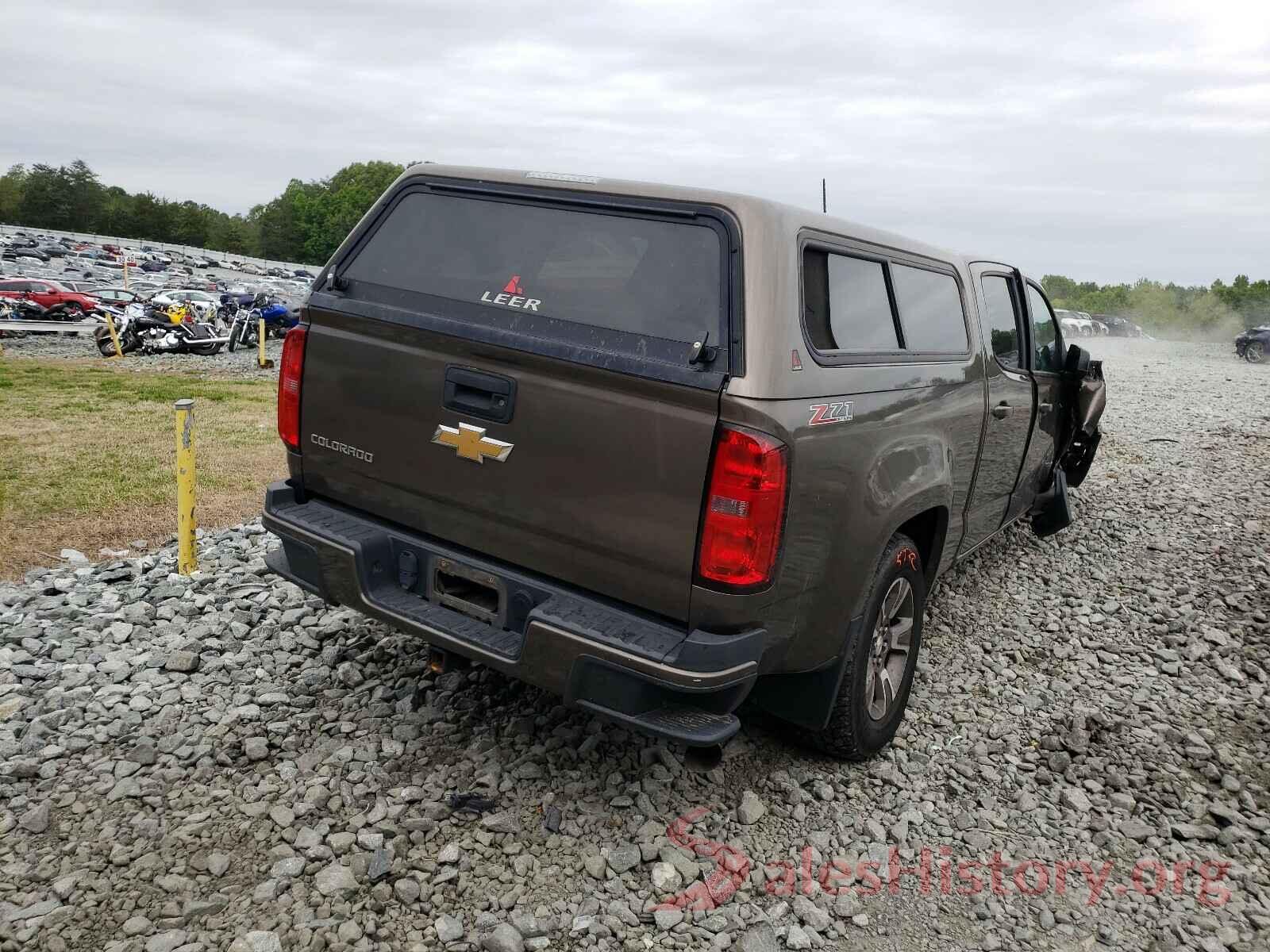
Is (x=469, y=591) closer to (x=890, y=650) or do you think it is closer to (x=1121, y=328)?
(x=890, y=650)

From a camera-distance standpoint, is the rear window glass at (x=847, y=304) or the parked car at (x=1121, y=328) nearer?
the rear window glass at (x=847, y=304)

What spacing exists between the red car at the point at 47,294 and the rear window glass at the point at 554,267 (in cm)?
3000

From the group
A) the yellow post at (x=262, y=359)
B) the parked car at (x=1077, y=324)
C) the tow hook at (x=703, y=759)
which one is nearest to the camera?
the tow hook at (x=703, y=759)

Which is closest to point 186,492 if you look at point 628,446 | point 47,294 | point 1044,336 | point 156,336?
point 628,446

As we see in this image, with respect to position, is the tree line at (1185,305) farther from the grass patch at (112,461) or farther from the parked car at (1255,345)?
the grass patch at (112,461)

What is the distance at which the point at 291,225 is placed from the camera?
123062 millimetres

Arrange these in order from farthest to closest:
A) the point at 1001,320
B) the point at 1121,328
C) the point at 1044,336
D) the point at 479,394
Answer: the point at 1121,328 → the point at 1044,336 → the point at 1001,320 → the point at 479,394

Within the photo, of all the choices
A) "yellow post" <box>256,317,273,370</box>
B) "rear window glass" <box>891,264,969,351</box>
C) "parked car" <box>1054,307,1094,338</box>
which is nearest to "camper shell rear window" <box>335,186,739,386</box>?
"rear window glass" <box>891,264,969,351</box>

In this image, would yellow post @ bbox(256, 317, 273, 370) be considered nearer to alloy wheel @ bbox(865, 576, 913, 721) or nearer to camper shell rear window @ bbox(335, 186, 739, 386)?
camper shell rear window @ bbox(335, 186, 739, 386)

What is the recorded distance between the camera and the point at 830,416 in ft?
9.70

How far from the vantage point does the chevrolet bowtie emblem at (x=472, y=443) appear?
9.98ft

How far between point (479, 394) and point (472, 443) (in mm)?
160

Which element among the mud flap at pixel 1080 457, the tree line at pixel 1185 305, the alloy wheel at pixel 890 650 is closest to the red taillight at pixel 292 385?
the alloy wheel at pixel 890 650

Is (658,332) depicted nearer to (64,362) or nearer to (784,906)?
(784,906)
